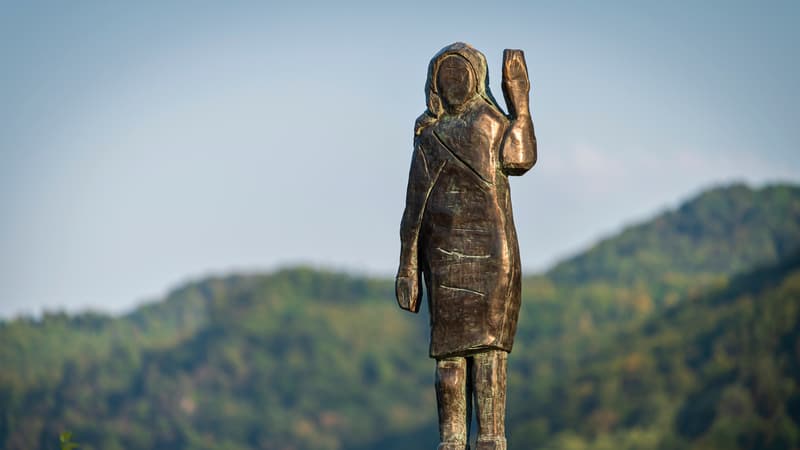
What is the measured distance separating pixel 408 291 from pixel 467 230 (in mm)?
678

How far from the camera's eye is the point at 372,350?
534 ft

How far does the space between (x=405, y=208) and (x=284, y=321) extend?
504ft

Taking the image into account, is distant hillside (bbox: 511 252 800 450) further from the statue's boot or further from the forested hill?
the statue's boot

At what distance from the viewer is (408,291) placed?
43.3ft

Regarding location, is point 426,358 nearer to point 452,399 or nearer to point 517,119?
point 452,399

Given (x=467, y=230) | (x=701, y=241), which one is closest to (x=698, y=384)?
(x=701, y=241)

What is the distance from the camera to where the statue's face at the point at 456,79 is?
13094mm

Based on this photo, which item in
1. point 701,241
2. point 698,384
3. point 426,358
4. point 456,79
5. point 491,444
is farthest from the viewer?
point 701,241

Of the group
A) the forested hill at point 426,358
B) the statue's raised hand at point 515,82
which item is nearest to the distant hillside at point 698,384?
the forested hill at point 426,358

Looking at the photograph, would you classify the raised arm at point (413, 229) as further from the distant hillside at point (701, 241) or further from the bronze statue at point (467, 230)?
the distant hillside at point (701, 241)

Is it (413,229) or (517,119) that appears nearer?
(517,119)

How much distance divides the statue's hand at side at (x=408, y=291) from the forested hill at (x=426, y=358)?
7646 centimetres

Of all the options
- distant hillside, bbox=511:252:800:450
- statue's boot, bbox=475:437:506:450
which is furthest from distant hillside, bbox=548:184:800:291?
statue's boot, bbox=475:437:506:450

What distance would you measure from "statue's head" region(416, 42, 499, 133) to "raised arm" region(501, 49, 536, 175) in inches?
7.2
